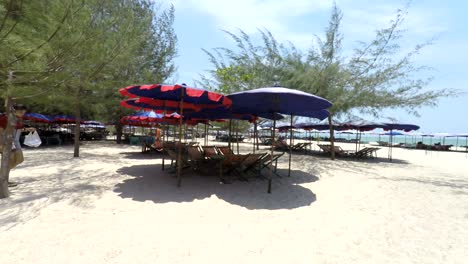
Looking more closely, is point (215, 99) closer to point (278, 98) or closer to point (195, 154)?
point (278, 98)

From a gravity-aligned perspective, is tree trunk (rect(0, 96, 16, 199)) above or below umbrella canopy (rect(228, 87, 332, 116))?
below

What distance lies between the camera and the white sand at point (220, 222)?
9.84 ft

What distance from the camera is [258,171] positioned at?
296 inches

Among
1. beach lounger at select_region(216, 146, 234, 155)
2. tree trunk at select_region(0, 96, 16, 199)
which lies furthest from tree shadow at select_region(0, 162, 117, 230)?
beach lounger at select_region(216, 146, 234, 155)

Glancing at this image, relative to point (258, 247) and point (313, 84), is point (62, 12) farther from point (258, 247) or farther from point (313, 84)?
point (313, 84)

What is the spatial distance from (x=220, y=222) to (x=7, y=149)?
4.15 meters

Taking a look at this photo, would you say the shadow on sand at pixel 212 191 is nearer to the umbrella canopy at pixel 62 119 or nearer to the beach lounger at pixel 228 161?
the beach lounger at pixel 228 161

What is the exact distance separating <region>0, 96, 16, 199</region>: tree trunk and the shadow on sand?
187 cm

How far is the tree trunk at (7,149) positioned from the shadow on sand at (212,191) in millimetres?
1868

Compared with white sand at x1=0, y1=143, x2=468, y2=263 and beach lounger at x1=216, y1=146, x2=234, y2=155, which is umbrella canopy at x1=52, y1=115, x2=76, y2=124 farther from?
beach lounger at x1=216, y1=146, x2=234, y2=155

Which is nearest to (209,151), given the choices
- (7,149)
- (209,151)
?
(209,151)

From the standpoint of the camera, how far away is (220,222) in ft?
13.1

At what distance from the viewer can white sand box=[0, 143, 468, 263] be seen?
3.00 m

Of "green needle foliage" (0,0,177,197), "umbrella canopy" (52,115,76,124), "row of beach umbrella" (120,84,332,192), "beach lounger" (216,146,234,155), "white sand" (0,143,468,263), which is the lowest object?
"white sand" (0,143,468,263)
